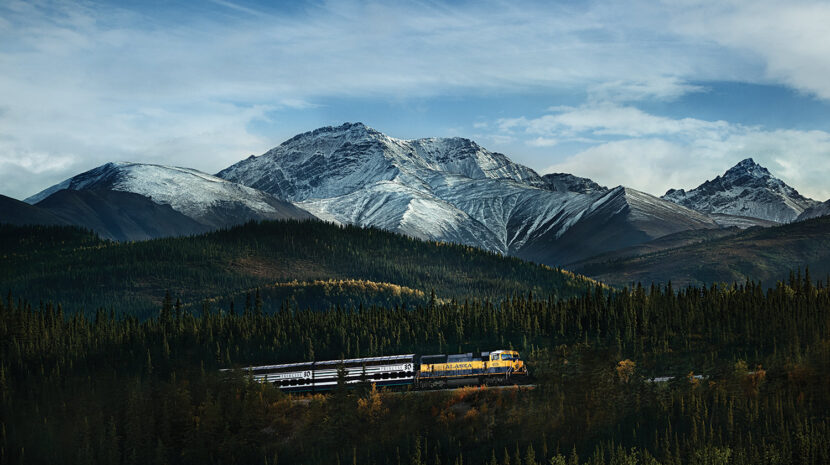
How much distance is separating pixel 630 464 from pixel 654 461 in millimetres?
4769

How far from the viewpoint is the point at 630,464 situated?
655 ft

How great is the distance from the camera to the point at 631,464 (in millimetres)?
199625

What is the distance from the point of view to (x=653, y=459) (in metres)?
200

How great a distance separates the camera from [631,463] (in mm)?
199875

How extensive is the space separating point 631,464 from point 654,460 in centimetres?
463

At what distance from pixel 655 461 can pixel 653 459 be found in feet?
1.82

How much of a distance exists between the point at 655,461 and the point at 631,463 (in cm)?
472

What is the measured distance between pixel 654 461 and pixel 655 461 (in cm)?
20

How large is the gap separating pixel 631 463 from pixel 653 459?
439 cm

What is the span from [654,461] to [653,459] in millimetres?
439

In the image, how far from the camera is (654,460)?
199875mm

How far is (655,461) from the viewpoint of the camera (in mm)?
199875

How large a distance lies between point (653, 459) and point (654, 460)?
0.28 m
